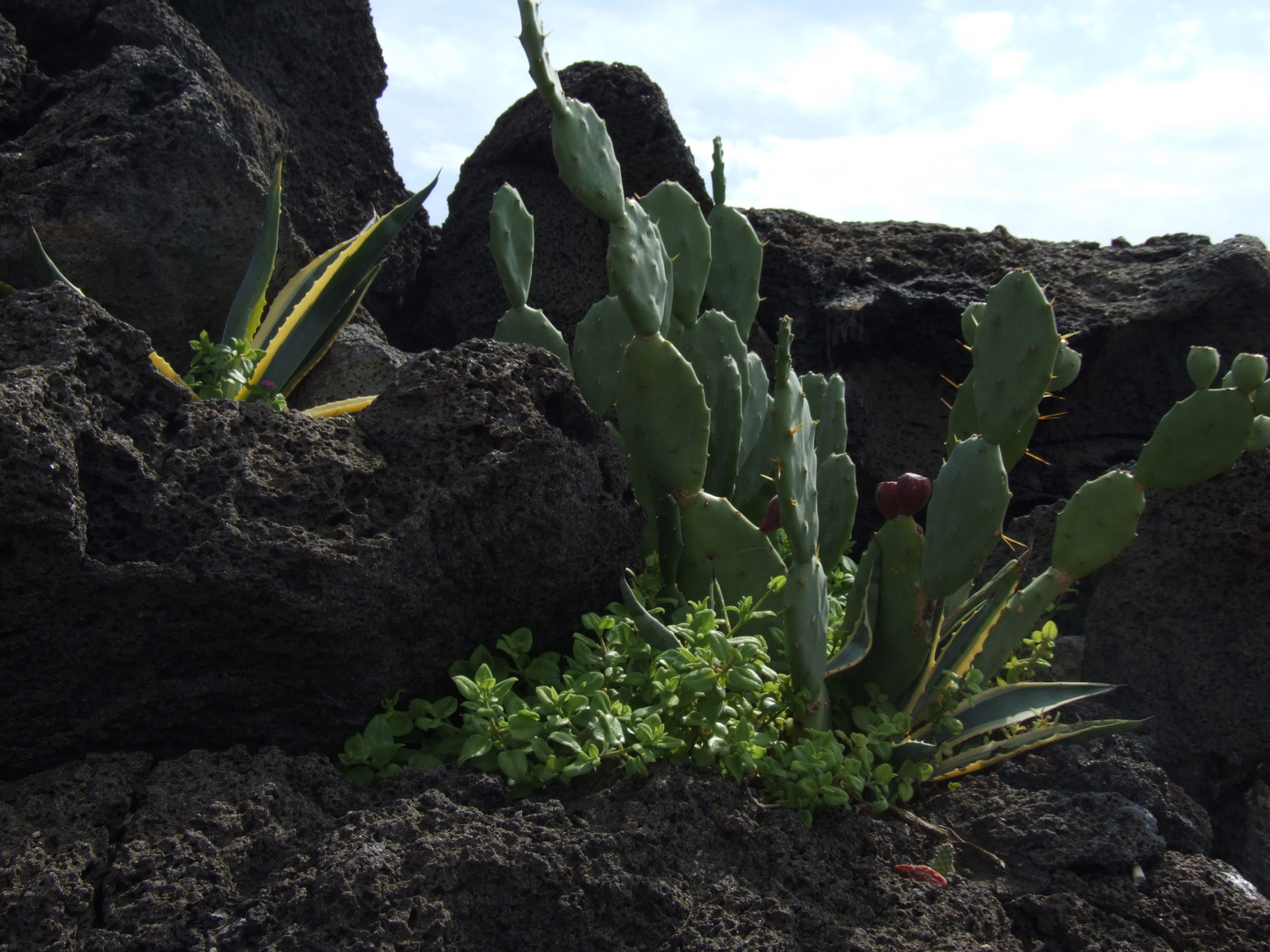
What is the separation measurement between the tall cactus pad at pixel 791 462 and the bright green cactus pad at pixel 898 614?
0.29 m

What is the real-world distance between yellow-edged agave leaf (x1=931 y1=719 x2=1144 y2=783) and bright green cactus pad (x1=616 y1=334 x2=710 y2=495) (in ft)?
3.32

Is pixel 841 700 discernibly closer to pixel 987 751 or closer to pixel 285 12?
pixel 987 751

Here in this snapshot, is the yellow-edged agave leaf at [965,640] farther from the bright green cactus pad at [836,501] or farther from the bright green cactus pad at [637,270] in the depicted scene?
the bright green cactus pad at [637,270]

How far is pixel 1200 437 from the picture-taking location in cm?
256

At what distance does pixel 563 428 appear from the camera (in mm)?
2689

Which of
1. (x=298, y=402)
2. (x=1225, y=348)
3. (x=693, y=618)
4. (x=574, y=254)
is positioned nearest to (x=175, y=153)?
(x=298, y=402)

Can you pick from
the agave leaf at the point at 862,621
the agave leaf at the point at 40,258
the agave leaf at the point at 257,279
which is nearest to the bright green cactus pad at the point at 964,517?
the agave leaf at the point at 862,621

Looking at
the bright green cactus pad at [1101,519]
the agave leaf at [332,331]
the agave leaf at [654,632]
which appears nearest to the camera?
the agave leaf at [654,632]

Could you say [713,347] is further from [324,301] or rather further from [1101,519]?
[324,301]

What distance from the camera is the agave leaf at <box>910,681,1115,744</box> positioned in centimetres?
260

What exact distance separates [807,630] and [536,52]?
1633 mm

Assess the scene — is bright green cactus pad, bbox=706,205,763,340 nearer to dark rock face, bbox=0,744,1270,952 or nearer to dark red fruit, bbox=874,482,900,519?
dark red fruit, bbox=874,482,900,519

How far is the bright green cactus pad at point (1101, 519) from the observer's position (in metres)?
2.62

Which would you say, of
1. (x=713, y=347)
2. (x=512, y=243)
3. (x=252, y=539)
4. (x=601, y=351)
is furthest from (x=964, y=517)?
(x=512, y=243)
